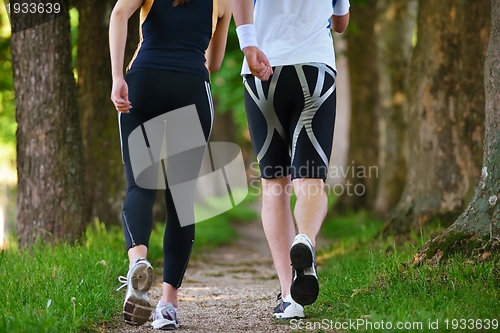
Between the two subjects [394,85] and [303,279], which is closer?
[303,279]

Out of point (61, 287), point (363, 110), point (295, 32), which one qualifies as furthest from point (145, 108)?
point (363, 110)

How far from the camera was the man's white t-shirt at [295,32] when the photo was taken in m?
3.82

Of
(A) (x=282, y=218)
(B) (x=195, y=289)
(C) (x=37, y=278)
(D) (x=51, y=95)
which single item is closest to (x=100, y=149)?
(D) (x=51, y=95)

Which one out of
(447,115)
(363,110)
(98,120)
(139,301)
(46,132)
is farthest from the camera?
(363,110)

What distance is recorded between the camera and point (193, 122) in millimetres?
3709

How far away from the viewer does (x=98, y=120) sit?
27.5 feet

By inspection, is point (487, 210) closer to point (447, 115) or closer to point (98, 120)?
point (447, 115)

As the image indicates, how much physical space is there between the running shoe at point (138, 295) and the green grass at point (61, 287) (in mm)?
305

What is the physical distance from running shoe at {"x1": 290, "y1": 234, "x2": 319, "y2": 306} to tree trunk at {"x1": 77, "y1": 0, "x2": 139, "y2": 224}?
5.11m

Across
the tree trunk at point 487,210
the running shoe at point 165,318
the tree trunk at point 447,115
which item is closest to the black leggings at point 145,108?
the running shoe at point 165,318

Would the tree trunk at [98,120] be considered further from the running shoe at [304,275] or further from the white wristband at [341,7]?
the running shoe at [304,275]

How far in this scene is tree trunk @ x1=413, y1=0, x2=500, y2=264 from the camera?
4.23 metres

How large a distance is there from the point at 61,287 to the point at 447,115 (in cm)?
490

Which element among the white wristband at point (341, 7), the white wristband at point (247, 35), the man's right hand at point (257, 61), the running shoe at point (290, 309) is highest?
the white wristband at point (341, 7)
